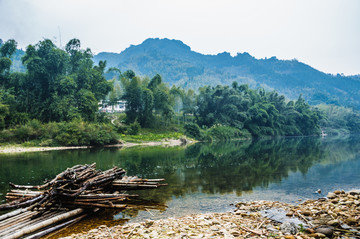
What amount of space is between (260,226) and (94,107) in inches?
1772

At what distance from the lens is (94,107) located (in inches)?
1870

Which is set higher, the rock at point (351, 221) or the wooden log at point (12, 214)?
the wooden log at point (12, 214)

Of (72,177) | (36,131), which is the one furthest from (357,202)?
(36,131)

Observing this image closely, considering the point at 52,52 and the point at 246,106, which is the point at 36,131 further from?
the point at 246,106

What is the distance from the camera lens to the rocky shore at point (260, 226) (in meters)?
6.71

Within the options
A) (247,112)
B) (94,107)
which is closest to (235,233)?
(94,107)

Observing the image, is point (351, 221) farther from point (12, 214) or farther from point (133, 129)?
point (133, 129)

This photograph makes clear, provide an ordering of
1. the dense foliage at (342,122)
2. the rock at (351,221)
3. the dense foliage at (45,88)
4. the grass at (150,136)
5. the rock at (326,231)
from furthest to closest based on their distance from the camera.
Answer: the dense foliage at (342,122) → the grass at (150,136) → the dense foliage at (45,88) → the rock at (351,221) → the rock at (326,231)

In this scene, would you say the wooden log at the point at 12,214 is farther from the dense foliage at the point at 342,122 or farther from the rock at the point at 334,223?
the dense foliage at the point at 342,122

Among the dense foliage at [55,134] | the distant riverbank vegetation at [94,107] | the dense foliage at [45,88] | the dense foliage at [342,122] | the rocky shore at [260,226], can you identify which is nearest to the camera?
the rocky shore at [260,226]

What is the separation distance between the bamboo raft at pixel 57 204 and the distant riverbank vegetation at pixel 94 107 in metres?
30.2

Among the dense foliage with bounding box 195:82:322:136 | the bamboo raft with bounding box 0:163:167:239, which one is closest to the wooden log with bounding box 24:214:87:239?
the bamboo raft with bounding box 0:163:167:239

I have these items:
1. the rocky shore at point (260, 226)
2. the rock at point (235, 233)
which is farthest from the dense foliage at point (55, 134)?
the rock at point (235, 233)

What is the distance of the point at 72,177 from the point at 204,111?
206ft
